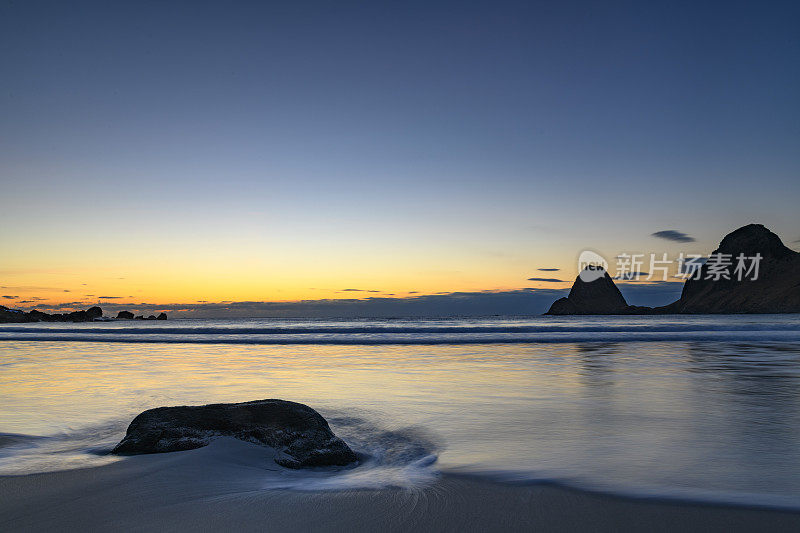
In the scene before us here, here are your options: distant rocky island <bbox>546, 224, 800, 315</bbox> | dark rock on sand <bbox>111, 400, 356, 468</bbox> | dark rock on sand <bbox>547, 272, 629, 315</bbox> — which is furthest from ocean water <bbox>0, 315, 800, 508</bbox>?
dark rock on sand <bbox>547, 272, 629, 315</bbox>

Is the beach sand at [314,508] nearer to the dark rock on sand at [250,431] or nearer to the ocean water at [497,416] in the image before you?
the ocean water at [497,416]

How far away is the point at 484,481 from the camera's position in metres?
3.27

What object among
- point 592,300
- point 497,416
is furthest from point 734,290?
point 497,416

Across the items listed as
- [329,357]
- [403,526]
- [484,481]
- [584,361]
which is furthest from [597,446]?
[329,357]

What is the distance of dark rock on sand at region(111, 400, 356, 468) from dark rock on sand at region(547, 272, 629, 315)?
155 meters

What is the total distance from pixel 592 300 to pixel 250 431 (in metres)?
169

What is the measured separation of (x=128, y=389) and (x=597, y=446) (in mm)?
7006

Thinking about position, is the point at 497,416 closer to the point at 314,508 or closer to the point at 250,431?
the point at 250,431

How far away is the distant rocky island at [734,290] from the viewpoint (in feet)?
366

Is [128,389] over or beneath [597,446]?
beneath

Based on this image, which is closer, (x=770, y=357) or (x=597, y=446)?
(x=597, y=446)

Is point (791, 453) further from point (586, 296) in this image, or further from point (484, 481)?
point (586, 296)

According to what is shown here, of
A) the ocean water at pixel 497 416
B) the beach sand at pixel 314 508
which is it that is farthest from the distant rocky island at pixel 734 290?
the beach sand at pixel 314 508

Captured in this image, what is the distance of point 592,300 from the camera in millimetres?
160250
